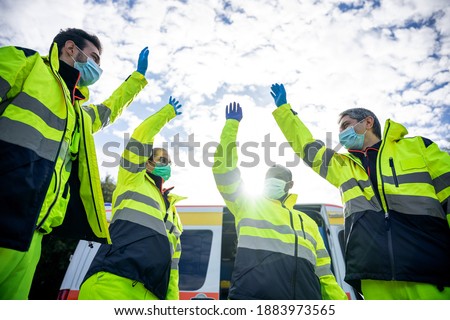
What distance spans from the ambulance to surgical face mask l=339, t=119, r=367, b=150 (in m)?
1.96

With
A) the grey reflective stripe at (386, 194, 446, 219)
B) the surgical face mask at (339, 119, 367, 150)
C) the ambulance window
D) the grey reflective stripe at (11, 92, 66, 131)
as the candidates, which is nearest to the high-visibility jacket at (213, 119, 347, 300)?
the surgical face mask at (339, 119, 367, 150)

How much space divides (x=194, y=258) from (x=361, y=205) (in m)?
2.74

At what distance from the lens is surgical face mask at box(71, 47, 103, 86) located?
2.15 metres

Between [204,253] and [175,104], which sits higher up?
[175,104]

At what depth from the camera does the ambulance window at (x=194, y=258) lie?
3.93 m

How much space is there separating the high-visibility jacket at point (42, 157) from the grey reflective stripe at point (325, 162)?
1881 mm

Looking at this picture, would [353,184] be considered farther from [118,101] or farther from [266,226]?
[118,101]

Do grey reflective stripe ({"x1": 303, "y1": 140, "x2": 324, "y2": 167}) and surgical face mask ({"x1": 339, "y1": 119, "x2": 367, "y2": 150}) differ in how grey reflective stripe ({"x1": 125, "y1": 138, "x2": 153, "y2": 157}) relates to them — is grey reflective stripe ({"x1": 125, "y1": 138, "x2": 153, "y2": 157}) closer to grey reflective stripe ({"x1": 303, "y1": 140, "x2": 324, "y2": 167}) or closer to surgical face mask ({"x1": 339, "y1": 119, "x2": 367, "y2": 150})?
grey reflective stripe ({"x1": 303, "y1": 140, "x2": 324, "y2": 167})

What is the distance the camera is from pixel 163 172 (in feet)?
11.0

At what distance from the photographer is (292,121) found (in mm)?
2766

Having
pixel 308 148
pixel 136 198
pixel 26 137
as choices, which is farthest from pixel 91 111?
pixel 308 148

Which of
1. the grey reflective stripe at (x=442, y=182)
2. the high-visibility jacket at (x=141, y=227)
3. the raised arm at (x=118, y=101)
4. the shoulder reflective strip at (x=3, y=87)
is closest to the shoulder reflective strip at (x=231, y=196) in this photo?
the high-visibility jacket at (x=141, y=227)

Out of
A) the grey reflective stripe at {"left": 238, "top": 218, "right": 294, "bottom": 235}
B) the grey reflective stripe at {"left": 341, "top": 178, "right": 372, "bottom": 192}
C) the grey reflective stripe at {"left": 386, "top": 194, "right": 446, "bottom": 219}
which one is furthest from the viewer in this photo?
the grey reflective stripe at {"left": 238, "top": 218, "right": 294, "bottom": 235}
